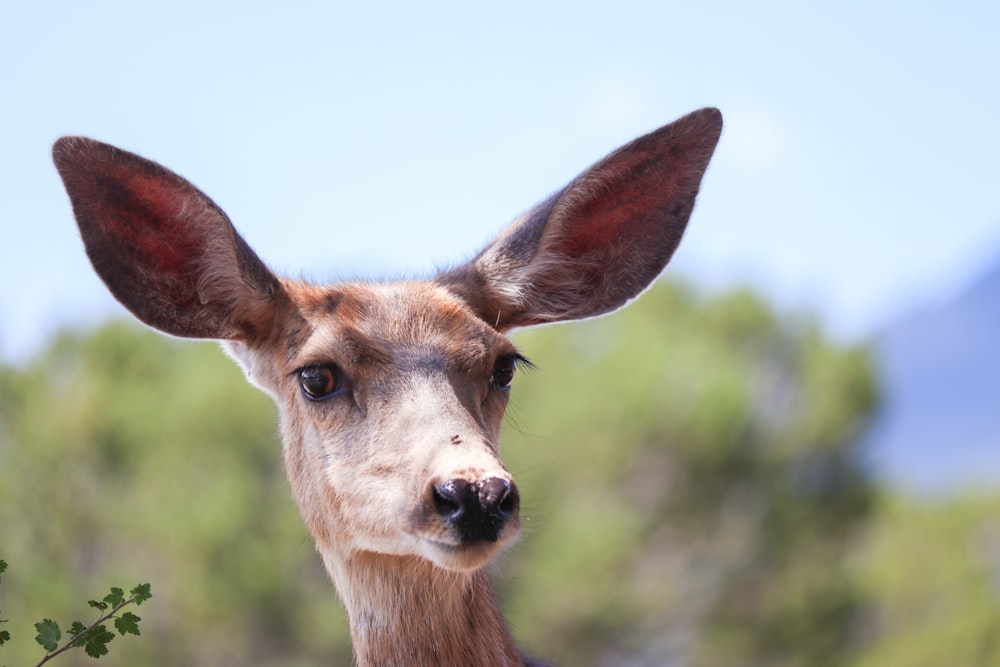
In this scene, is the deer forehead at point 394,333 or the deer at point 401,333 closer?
the deer at point 401,333

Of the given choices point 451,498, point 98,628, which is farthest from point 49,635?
point 451,498

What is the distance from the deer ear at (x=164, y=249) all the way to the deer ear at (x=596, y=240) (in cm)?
73

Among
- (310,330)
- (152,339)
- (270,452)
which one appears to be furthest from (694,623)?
(310,330)

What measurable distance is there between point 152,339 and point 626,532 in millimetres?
11212

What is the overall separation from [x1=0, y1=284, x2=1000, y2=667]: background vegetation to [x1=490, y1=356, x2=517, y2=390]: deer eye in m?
12.9

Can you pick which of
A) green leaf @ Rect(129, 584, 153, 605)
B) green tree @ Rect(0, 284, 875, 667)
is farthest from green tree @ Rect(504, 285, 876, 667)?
green leaf @ Rect(129, 584, 153, 605)

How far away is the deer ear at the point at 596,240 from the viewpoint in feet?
Result: 14.8

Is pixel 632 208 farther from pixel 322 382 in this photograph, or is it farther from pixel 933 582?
pixel 933 582

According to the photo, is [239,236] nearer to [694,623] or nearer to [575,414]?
[575,414]

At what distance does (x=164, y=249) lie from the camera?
439cm

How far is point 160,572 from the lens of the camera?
24.0 meters

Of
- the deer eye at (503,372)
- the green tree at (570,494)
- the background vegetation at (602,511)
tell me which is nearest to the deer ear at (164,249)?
the deer eye at (503,372)

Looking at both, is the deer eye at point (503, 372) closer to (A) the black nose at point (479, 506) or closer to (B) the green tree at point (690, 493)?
(A) the black nose at point (479, 506)

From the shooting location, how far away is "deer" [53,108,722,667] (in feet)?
12.4
